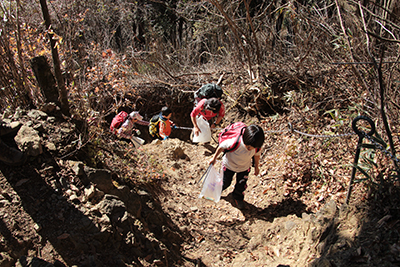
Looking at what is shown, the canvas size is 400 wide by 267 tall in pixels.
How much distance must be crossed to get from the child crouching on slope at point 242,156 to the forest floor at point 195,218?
455 millimetres

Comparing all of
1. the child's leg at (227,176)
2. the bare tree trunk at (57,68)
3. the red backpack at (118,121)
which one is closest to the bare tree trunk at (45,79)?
the bare tree trunk at (57,68)

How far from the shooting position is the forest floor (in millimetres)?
2213

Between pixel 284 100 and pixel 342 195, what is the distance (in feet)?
9.59

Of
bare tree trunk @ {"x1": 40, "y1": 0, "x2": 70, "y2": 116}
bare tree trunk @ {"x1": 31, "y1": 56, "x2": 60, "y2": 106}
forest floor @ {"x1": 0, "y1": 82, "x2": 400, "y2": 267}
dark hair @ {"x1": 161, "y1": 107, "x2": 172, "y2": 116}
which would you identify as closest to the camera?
forest floor @ {"x1": 0, "y1": 82, "x2": 400, "y2": 267}

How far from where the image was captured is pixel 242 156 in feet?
11.0

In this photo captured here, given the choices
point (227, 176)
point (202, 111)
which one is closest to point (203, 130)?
point (202, 111)

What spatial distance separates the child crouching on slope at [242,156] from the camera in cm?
297

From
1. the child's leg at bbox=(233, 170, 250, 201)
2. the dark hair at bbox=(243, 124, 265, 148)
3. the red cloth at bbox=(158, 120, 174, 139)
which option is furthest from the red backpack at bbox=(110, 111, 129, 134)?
the dark hair at bbox=(243, 124, 265, 148)

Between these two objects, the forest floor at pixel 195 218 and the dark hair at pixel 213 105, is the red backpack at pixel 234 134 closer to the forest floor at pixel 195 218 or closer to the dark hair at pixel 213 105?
the dark hair at pixel 213 105

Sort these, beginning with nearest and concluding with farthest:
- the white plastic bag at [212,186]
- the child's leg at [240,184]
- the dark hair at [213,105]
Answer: the white plastic bag at [212,186] → the child's leg at [240,184] → the dark hair at [213,105]

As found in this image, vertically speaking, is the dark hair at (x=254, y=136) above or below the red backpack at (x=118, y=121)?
above

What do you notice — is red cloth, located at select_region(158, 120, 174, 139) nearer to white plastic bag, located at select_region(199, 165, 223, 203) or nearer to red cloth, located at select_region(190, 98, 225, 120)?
red cloth, located at select_region(190, 98, 225, 120)

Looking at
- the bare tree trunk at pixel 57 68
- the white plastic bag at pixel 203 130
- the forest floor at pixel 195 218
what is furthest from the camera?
the white plastic bag at pixel 203 130

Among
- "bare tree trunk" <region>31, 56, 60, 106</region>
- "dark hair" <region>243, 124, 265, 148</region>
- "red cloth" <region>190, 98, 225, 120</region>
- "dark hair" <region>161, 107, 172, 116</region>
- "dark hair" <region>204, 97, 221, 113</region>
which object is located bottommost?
"dark hair" <region>161, 107, 172, 116</region>
